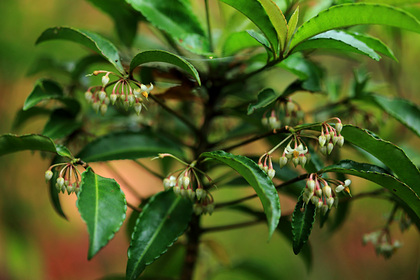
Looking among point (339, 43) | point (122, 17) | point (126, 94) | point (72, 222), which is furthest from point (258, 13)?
point (72, 222)

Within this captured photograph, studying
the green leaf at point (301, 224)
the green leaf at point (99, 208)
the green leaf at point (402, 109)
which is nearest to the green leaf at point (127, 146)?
the green leaf at point (99, 208)

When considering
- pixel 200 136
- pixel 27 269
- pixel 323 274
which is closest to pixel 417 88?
pixel 323 274

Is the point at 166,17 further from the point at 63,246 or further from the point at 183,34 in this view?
the point at 63,246

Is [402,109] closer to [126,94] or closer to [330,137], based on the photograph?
[330,137]

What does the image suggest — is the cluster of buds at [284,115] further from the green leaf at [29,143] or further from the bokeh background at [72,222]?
the bokeh background at [72,222]

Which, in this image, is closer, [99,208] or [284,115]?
[99,208]

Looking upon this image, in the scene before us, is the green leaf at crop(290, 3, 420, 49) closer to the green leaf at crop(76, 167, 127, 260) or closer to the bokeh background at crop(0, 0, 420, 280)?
the green leaf at crop(76, 167, 127, 260)

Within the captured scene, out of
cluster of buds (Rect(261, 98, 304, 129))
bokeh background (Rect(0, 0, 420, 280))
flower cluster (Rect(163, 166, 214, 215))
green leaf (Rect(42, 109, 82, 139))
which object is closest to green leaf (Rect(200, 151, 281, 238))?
flower cluster (Rect(163, 166, 214, 215))
